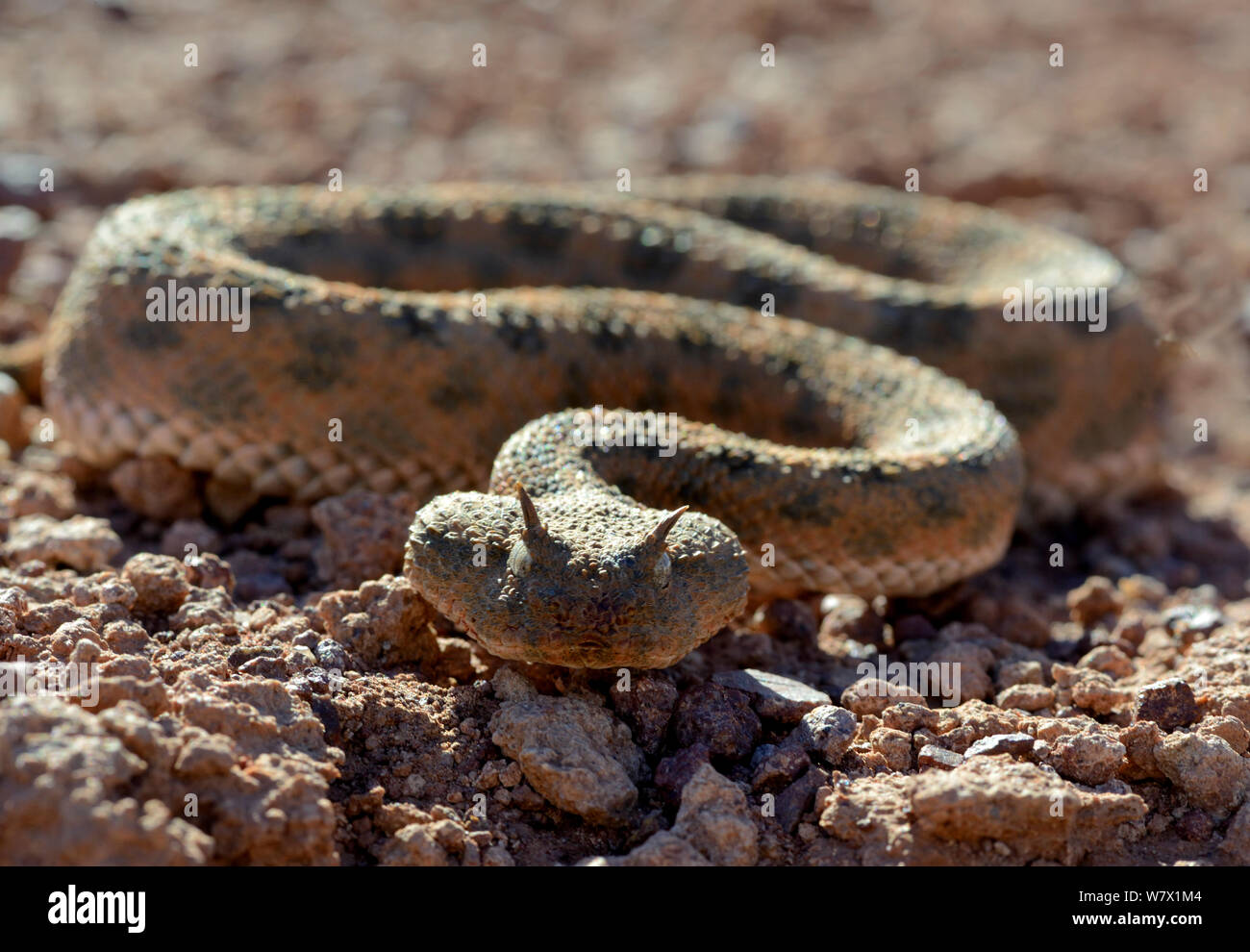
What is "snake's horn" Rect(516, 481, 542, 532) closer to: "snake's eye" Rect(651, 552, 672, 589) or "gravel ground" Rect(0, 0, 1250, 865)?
"snake's eye" Rect(651, 552, 672, 589)

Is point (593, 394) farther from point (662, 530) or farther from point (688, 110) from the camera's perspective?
point (688, 110)

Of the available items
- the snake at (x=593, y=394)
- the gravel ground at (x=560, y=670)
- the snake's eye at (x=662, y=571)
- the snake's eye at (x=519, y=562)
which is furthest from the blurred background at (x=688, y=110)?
the snake's eye at (x=662, y=571)

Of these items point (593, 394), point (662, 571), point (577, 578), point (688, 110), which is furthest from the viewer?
point (688, 110)

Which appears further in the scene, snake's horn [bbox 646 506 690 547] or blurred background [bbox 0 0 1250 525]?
blurred background [bbox 0 0 1250 525]

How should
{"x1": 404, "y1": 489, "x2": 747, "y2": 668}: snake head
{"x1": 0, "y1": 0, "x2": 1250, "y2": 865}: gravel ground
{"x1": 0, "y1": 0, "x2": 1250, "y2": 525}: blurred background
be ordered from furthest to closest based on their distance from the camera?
1. {"x1": 0, "y1": 0, "x2": 1250, "y2": 525}: blurred background
2. {"x1": 404, "y1": 489, "x2": 747, "y2": 668}: snake head
3. {"x1": 0, "y1": 0, "x2": 1250, "y2": 865}: gravel ground

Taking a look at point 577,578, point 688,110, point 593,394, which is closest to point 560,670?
point 577,578

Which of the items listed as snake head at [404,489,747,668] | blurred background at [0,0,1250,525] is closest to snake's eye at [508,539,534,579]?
snake head at [404,489,747,668]
